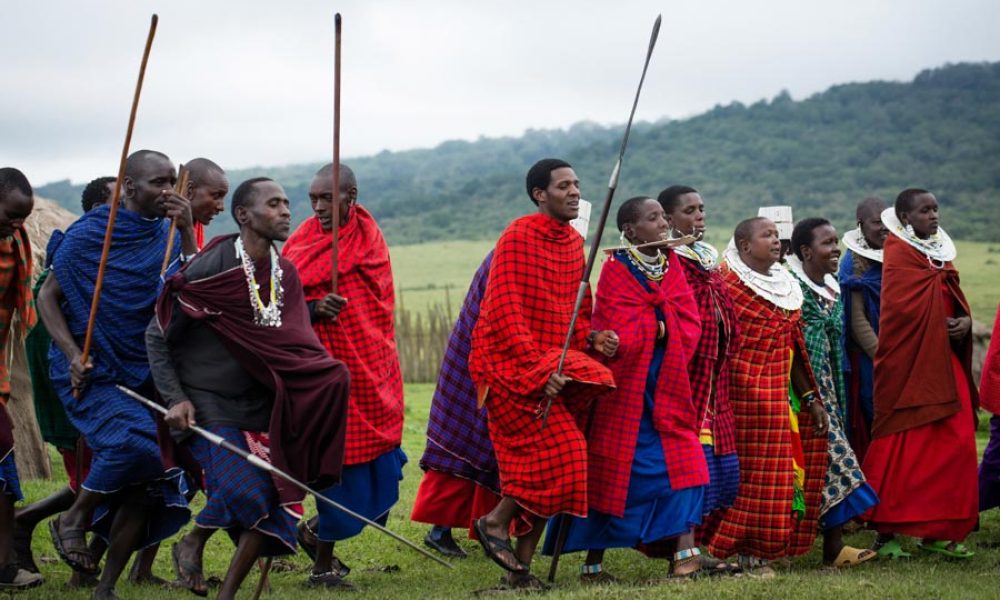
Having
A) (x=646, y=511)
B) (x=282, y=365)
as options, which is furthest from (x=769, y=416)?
(x=282, y=365)

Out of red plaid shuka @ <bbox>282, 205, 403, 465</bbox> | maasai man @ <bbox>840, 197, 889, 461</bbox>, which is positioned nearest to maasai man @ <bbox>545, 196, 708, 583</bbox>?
red plaid shuka @ <bbox>282, 205, 403, 465</bbox>

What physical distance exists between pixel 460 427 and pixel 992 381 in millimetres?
3802

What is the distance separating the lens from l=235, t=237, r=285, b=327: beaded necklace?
6.79m

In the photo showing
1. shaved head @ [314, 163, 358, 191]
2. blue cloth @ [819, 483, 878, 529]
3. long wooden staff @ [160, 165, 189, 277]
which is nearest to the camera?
long wooden staff @ [160, 165, 189, 277]

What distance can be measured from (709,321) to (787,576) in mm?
1632

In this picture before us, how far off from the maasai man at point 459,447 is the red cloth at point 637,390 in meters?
1.03

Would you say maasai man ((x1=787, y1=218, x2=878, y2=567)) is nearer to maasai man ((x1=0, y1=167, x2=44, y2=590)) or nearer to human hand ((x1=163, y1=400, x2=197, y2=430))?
human hand ((x1=163, y1=400, x2=197, y2=430))

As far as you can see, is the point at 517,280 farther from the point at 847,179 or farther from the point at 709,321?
the point at 847,179

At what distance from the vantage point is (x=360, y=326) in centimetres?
842

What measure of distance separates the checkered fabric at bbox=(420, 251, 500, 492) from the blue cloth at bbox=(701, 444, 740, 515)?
1.50m

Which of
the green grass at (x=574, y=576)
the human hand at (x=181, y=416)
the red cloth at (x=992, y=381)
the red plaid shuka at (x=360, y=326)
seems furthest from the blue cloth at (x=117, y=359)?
the red cloth at (x=992, y=381)

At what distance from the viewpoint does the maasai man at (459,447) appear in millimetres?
8750

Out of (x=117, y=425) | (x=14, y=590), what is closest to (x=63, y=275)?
(x=117, y=425)

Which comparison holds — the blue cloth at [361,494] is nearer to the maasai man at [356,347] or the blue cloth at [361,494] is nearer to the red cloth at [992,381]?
the maasai man at [356,347]
